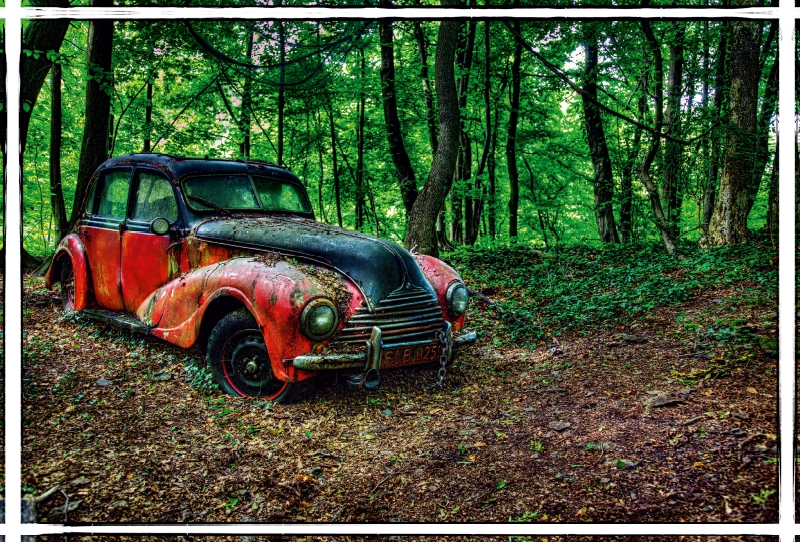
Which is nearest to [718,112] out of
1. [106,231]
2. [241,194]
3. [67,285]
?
[241,194]

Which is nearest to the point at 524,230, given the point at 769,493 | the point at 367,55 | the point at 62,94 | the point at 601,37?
the point at 601,37

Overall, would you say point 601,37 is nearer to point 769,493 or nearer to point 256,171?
point 256,171

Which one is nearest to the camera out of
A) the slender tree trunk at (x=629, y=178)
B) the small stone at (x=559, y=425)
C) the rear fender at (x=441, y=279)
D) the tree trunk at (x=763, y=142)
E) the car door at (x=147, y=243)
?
the small stone at (x=559, y=425)

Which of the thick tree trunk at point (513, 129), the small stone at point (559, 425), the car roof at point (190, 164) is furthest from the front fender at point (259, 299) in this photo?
the thick tree trunk at point (513, 129)

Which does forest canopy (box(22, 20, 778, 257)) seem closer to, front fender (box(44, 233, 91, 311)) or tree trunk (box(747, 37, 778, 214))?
tree trunk (box(747, 37, 778, 214))

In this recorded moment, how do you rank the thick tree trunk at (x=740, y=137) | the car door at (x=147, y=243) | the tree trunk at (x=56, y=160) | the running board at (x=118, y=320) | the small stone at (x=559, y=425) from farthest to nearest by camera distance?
the thick tree trunk at (x=740, y=137) < the tree trunk at (x=56, y=160) < the car door at (x=147, y=243) < the running board at (x=118, y=320) < the small stone at (x=559, y=425)

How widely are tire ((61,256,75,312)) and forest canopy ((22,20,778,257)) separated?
0.95ft

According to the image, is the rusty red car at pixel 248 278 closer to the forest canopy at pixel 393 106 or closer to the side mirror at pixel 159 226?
the side mirror at pixel 159 226

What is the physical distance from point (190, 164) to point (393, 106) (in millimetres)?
3899

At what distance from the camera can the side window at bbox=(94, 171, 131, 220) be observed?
4.32 meters

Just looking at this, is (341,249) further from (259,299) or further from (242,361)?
(242,361)

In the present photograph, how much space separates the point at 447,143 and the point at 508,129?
Answer: 4.90m

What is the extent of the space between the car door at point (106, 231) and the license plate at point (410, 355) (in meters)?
2.30

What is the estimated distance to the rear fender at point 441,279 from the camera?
382cm
